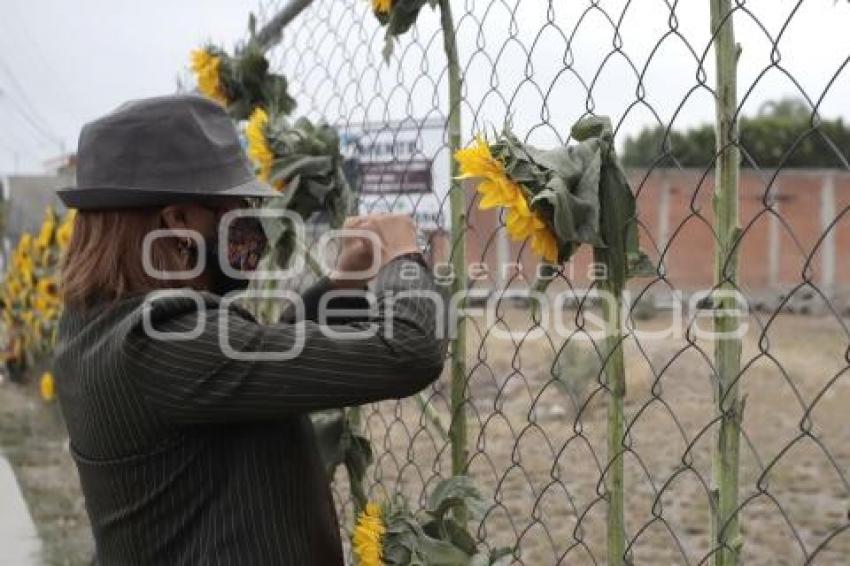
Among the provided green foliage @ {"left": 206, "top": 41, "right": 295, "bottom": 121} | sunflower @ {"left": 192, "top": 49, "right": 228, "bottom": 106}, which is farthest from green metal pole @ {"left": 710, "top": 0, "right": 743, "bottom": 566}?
sunflower @ {"left": 192, "top": 49, "right": 228, "bottom": 106}

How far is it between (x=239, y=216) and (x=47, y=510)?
12.3 ft

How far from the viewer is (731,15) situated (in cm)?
127

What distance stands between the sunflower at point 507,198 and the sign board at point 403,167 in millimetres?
664

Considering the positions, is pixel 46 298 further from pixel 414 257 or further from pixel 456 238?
pixel 414 257

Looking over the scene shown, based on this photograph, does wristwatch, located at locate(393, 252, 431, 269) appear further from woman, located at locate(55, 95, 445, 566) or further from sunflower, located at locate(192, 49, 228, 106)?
sunflower, located at locate(192, 49, 228, 106)

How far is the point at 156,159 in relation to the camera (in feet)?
4.94

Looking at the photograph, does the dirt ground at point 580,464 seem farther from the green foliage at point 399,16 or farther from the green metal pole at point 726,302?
the green foliage at point 399,16

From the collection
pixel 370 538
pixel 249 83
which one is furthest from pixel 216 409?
pixel 249 83

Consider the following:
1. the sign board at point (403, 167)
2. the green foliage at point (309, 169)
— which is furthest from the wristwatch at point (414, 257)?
the green foliage at point (309, 169)

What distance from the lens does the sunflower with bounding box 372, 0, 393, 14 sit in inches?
75.1

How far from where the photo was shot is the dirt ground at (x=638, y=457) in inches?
79.7

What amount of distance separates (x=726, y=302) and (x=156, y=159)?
86cm

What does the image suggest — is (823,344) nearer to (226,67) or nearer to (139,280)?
(226,67)

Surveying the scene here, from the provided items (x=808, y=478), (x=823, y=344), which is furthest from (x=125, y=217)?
(x=823, y=344)
